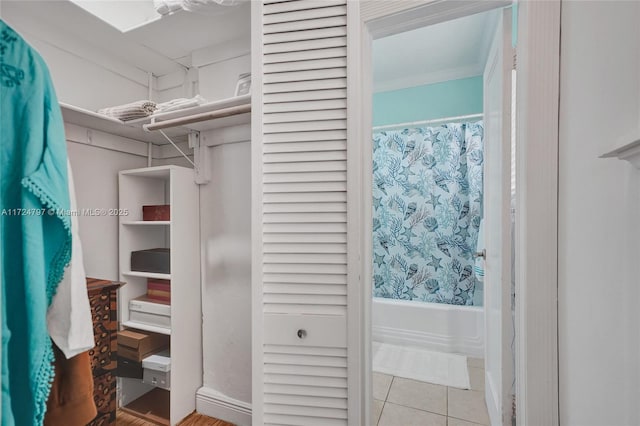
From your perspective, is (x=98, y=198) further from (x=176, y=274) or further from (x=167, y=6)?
Result: (x=167, y=6)

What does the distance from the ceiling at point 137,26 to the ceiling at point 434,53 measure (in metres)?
1.17

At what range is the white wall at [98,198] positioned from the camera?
1529mm

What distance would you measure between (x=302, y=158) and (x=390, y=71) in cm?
199

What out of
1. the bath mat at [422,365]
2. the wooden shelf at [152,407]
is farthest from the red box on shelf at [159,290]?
the bath mat at [422,365]

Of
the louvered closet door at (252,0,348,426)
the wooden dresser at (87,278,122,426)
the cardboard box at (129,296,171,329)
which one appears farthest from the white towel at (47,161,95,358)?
the cardboard box at (129,296,171,329)

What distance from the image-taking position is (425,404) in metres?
1.66

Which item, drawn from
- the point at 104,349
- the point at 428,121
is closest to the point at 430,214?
the point at 428,121

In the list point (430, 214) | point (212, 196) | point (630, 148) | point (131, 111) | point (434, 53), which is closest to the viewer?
point (630, 148)

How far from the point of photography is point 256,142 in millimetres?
1057

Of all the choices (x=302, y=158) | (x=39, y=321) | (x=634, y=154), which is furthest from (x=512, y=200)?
(x=39, y=321)

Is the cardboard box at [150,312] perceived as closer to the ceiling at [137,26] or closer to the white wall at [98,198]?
the white wall at [98,198]

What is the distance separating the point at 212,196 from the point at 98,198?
623 mm

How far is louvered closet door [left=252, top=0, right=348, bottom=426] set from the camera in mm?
1008

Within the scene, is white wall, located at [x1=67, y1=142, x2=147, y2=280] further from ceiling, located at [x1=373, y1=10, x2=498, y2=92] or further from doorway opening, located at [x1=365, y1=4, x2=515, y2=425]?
ceiling, located at [x1=373, y1=10, x2=498, y2=92]
